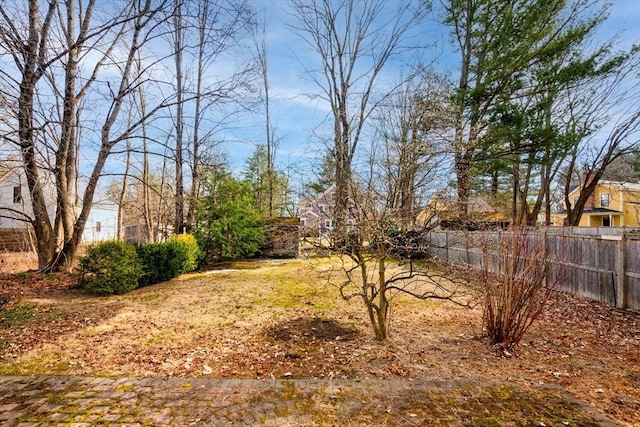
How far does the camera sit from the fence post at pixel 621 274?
18.3 feet

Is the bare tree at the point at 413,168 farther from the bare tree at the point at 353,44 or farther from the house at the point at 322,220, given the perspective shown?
the bare tree at the point at 353,44

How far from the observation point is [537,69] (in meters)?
11.3

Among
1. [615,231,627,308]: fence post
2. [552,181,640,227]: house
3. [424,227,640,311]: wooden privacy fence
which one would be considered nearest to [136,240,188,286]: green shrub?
[424,227,640,311]: wooden privacy fence

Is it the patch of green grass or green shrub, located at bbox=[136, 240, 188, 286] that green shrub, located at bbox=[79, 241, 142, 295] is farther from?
the patch of green grass

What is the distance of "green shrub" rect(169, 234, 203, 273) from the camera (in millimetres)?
9110

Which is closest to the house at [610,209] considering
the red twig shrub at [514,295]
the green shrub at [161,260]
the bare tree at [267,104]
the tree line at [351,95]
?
the tree line at [351,95]

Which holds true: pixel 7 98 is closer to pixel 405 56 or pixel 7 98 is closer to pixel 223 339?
pixel 223 339

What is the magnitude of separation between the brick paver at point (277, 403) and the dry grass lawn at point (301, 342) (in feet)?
0.68

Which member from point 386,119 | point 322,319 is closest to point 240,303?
point 322,319

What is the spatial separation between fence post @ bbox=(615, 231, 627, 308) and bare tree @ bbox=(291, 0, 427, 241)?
9.05m

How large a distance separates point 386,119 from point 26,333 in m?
13.7

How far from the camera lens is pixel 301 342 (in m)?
4.04

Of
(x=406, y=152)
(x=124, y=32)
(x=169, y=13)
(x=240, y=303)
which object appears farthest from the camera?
(x=124, y=32)

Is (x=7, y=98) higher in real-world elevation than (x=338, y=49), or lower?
lower
